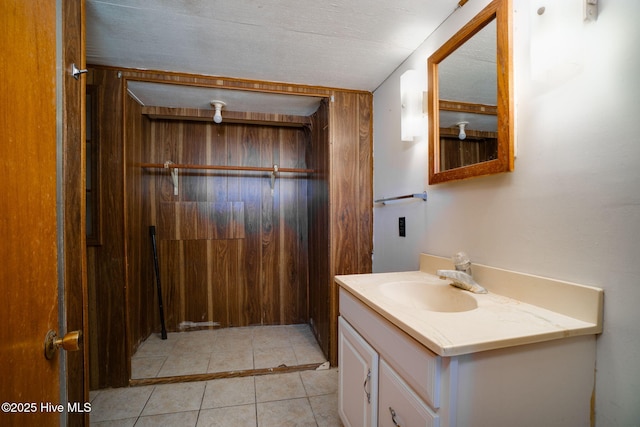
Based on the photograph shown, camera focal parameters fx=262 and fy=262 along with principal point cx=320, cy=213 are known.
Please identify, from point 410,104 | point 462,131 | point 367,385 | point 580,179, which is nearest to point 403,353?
point 367,385

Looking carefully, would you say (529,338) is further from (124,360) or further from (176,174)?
(176,174)

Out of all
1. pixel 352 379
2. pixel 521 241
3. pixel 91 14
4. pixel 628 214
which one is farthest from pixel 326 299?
pixel 91 14

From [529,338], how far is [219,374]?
1.95 metres

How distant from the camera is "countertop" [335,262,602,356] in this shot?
66 centimetres

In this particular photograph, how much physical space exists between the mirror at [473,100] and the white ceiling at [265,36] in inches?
9.5

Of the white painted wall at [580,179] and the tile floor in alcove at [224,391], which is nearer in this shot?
the white painted wall at [580,179]

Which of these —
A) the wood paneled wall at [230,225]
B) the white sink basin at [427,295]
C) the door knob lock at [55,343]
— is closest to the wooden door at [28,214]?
the door knob lock at [55,343]

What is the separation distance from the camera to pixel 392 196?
1838mm

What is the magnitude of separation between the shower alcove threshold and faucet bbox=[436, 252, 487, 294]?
1.38 meters

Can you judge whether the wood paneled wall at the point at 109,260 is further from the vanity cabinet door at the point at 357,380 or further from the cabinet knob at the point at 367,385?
the cabinet knob at the point at 367,385

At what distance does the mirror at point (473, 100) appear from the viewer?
1002 mm

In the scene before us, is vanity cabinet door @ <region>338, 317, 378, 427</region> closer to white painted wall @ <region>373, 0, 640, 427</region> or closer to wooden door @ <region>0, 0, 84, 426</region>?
white painted wall @ <region>373, 0, 640, 427</region>

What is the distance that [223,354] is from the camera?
86.1 inches

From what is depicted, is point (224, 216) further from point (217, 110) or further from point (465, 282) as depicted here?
point (465, 282)
